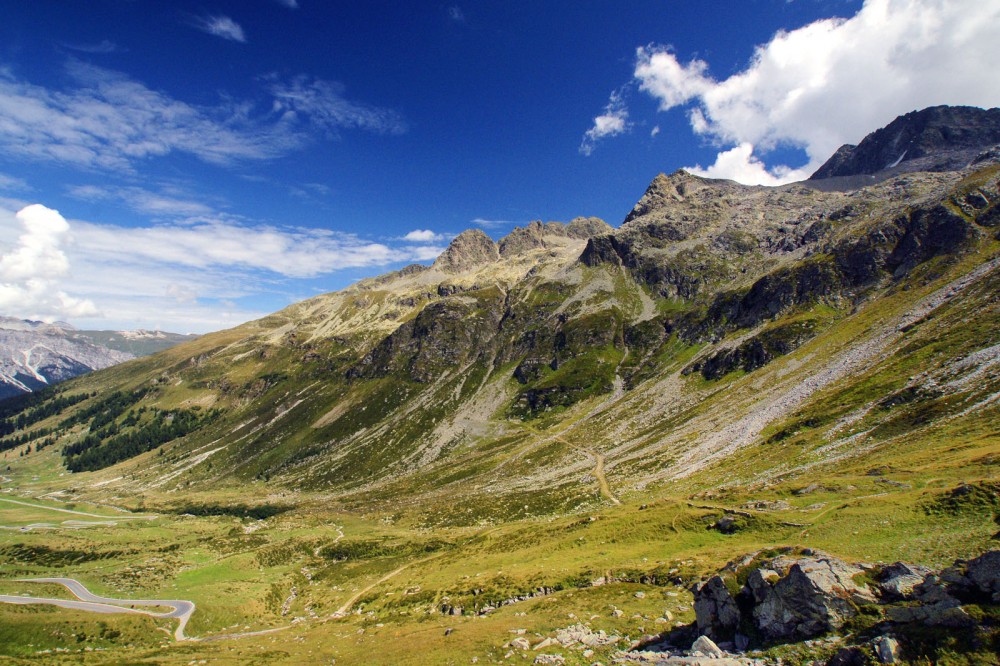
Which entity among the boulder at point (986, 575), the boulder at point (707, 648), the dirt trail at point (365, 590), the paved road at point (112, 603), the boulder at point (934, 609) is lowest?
the dirt trail at point (365, 590)

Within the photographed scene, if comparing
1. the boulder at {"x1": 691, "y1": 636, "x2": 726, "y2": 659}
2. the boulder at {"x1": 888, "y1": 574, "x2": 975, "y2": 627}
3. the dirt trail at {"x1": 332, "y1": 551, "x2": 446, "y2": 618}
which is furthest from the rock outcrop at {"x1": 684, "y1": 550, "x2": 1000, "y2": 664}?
the dirt trail at {"x1": 332, "y1": 551, "x2": 446, "y2": 618}

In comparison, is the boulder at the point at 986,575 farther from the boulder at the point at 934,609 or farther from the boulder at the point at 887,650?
the boulder at the point at 887,650

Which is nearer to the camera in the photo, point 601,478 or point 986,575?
point 986,575

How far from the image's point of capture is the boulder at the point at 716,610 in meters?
24.4

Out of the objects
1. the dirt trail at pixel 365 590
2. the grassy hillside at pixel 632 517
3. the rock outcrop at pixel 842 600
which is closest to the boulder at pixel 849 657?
the rock outcrop at pixel 842 600

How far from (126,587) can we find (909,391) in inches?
6216

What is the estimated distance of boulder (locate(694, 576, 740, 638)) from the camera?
24.4m

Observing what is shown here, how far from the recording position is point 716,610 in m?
25.3

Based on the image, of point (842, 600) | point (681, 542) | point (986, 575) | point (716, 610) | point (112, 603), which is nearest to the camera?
point (986, 575)

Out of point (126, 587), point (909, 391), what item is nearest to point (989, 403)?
point (909, 391)

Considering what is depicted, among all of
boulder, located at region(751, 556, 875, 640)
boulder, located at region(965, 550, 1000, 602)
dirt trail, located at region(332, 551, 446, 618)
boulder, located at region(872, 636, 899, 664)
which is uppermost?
boulder, located at region(965, 550, 1000, 602)

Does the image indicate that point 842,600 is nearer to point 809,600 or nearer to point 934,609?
point 809,600

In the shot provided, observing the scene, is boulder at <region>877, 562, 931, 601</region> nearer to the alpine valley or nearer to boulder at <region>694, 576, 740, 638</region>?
the alpine valley

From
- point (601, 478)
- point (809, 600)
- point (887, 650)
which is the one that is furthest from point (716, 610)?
point (601, 478)
